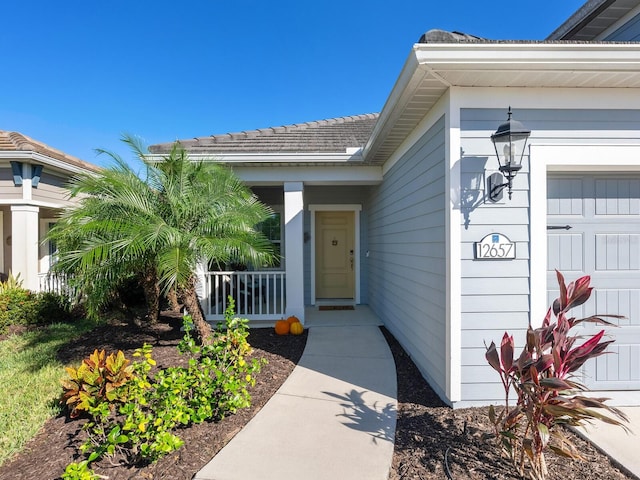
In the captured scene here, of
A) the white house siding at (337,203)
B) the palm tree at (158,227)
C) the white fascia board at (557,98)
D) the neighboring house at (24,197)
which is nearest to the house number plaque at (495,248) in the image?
the white fascia board at (557,98)

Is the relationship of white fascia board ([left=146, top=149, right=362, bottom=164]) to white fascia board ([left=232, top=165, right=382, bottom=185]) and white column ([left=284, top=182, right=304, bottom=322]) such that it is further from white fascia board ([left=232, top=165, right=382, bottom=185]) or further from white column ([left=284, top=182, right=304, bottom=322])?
white column ([left=284, top=182, right=304, bottom=322])

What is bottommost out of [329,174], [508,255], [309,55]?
[508,255]

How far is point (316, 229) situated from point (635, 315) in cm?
579

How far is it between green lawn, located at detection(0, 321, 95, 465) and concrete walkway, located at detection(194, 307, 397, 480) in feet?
5.83

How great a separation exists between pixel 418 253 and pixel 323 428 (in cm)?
213

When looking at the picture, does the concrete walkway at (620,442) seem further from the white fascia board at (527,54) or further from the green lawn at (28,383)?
the green lawn at (28,383)

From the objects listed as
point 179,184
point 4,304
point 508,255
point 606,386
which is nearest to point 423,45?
point 508,255

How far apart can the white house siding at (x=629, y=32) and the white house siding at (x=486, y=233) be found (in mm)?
1580

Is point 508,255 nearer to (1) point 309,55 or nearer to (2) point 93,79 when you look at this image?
(1) point 309,55

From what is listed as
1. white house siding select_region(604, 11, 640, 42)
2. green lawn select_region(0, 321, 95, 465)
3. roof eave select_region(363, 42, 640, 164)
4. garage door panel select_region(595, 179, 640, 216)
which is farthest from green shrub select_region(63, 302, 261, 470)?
white house siding select_region(604, 11, 640, 42)

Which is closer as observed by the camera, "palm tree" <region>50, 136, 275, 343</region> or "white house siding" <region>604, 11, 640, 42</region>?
"palm tree" <region>50, 136, 275, 343</region>

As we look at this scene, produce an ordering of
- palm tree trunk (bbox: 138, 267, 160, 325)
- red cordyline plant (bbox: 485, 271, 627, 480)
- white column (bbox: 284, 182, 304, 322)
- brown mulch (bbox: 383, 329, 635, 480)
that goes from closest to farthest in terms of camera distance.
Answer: red cordyline plant (bbox: 485, 271, 627, 480) → brown mulch (bbox: 383, 329, 635, 480) → palm tree trunk (bbox: 138, 267, 160, 325) → white column (bbox: 284, 182, 304, 322)

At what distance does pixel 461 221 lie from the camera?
2961 millimetres

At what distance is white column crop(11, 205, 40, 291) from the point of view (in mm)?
6672
